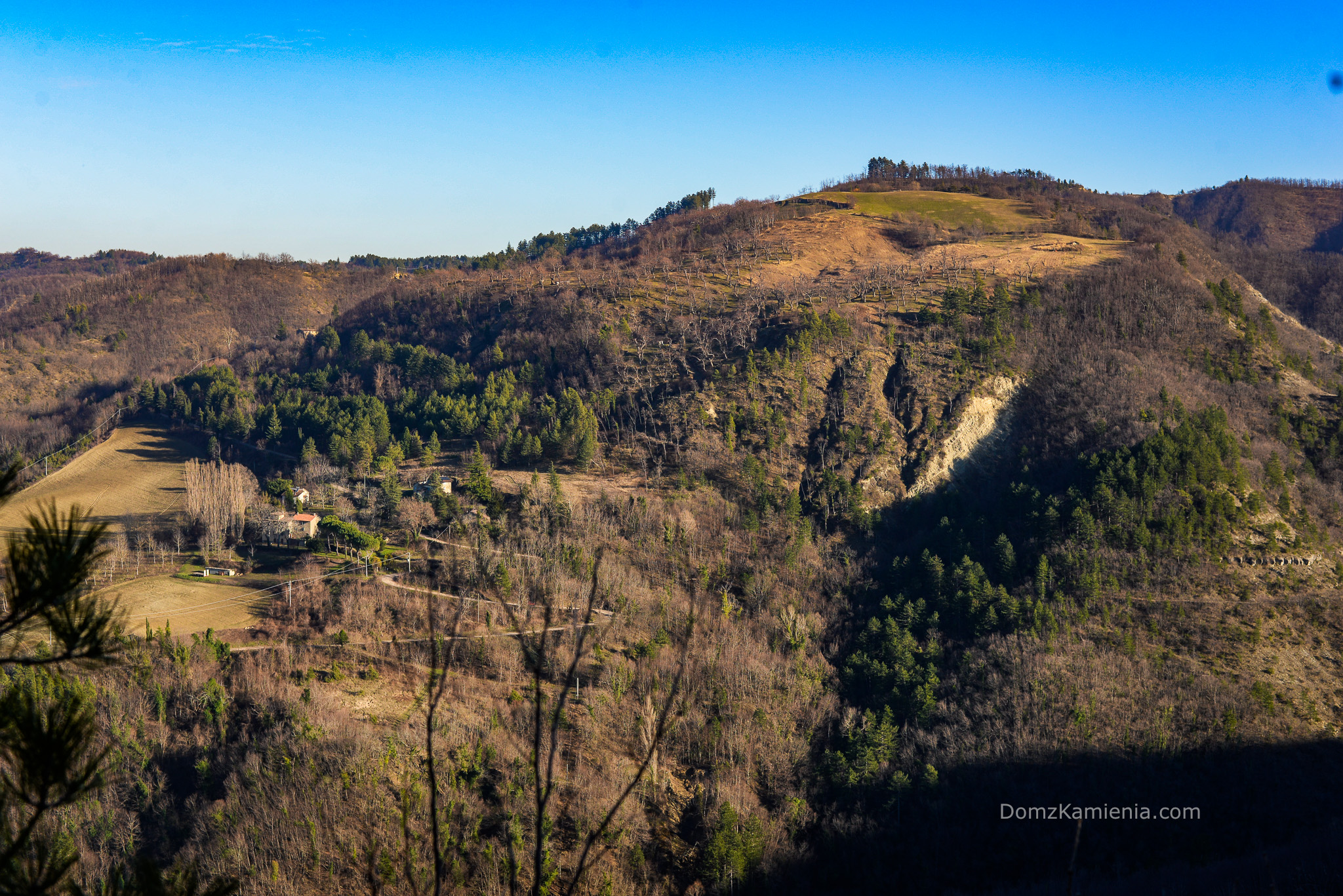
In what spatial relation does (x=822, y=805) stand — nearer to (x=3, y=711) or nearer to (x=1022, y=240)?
(x=3, y=711)

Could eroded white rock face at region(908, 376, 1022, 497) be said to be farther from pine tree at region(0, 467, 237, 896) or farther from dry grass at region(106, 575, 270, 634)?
pine tree at region(0, 467, 237, 896)

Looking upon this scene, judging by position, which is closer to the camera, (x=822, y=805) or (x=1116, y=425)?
(x=822, y=805)

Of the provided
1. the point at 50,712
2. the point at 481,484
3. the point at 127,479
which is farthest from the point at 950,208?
the point at 50,712

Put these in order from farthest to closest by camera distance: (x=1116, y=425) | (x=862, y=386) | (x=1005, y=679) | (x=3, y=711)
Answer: (x=862, y=386), (x=1116, y=425), (x=1005, y=679), (x=3, y=711)

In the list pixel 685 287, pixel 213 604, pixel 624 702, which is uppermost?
pixel 685 287

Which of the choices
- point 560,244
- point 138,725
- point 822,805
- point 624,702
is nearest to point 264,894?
point 138,725

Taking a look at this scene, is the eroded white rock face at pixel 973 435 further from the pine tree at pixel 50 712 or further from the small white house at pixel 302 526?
the pine tree at pixel 50 712

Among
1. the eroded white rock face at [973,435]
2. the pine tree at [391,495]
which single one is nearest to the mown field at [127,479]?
the pine tree at [391,495]

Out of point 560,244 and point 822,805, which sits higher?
point 560,244

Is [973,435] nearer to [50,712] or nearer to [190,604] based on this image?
[190,604]
